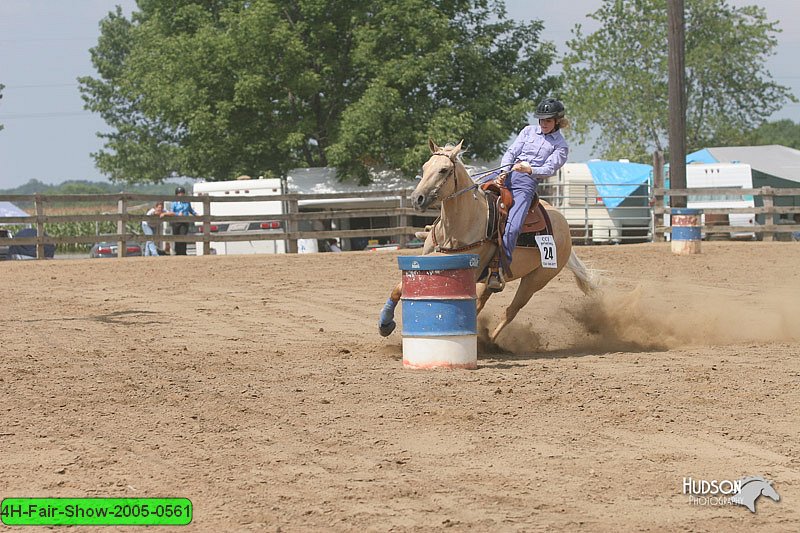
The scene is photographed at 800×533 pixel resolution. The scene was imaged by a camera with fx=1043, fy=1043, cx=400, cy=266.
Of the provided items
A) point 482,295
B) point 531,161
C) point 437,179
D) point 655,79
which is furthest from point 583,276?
point 655,79

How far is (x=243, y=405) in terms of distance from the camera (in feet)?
23.4

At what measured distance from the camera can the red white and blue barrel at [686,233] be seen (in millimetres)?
23219

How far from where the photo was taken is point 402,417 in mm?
6758

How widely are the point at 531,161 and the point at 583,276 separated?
1910 millimetres

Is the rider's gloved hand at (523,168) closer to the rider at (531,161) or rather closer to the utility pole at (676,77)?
the rider at (531,161)

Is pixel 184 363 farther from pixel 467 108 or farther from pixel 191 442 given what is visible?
pixel 467 108

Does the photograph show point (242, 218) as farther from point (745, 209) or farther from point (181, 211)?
point (745, 209)

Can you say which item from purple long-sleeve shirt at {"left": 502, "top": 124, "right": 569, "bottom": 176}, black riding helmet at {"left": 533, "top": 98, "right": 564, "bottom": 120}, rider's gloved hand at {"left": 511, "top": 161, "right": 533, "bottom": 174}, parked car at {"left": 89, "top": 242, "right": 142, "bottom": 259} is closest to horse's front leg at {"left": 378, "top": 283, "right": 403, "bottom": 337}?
rider's gloved hand at {"left": 511, "top": 161, "right": 533, "bottom": 174}

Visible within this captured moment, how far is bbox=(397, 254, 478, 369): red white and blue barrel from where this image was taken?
8.64 metres

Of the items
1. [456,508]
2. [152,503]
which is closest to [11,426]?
[152,503]

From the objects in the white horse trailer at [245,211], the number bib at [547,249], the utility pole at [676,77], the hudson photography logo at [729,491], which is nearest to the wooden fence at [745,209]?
the utility pole at [676,77]

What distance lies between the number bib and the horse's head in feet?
4.85

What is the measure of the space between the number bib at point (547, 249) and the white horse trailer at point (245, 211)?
19068mm

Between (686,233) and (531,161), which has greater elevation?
(531,161)
